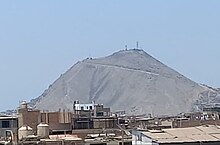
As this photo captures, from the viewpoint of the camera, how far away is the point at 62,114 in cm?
6775

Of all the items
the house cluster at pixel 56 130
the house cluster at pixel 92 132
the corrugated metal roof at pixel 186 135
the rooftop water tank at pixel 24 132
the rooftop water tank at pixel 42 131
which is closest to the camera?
the corrugated metal roof at pixel 186 135

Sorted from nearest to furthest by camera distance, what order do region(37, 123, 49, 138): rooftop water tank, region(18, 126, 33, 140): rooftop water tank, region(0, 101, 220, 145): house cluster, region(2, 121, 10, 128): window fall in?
region(0, 101, 220, 145): house cluster
region(18, 126, 33, 140): rooftop water tank
region(37, 123, 49, 138): rooftop water tank
region(2, 121, 10, 128): window

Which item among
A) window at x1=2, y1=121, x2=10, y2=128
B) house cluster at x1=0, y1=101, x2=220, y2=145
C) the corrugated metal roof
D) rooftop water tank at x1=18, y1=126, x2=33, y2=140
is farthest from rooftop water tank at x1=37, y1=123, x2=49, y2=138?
the corrugated metal roof

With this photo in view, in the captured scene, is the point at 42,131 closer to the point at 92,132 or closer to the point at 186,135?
the point at 92,132

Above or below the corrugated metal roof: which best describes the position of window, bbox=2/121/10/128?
above

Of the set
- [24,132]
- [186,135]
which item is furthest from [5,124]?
[186,135]

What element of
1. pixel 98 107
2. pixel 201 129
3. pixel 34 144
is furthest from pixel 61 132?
pixel 98 107

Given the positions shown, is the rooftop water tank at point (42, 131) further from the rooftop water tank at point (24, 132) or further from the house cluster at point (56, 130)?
the rooftop water tank at point (24, 132)

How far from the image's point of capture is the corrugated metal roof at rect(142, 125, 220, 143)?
3045 centimetres

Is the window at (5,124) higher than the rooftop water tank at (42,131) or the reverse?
higher

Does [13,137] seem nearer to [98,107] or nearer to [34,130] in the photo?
[34,130]

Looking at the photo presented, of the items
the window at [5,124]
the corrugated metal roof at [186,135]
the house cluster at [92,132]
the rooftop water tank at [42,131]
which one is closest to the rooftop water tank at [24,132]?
the house cluster at [92,132]

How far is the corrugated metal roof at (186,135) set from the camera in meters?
30.4

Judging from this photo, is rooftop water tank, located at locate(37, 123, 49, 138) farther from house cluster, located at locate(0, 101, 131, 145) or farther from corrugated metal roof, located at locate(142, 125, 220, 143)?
corrugated metal roof, located at locate(142, 125, 220, 143)
